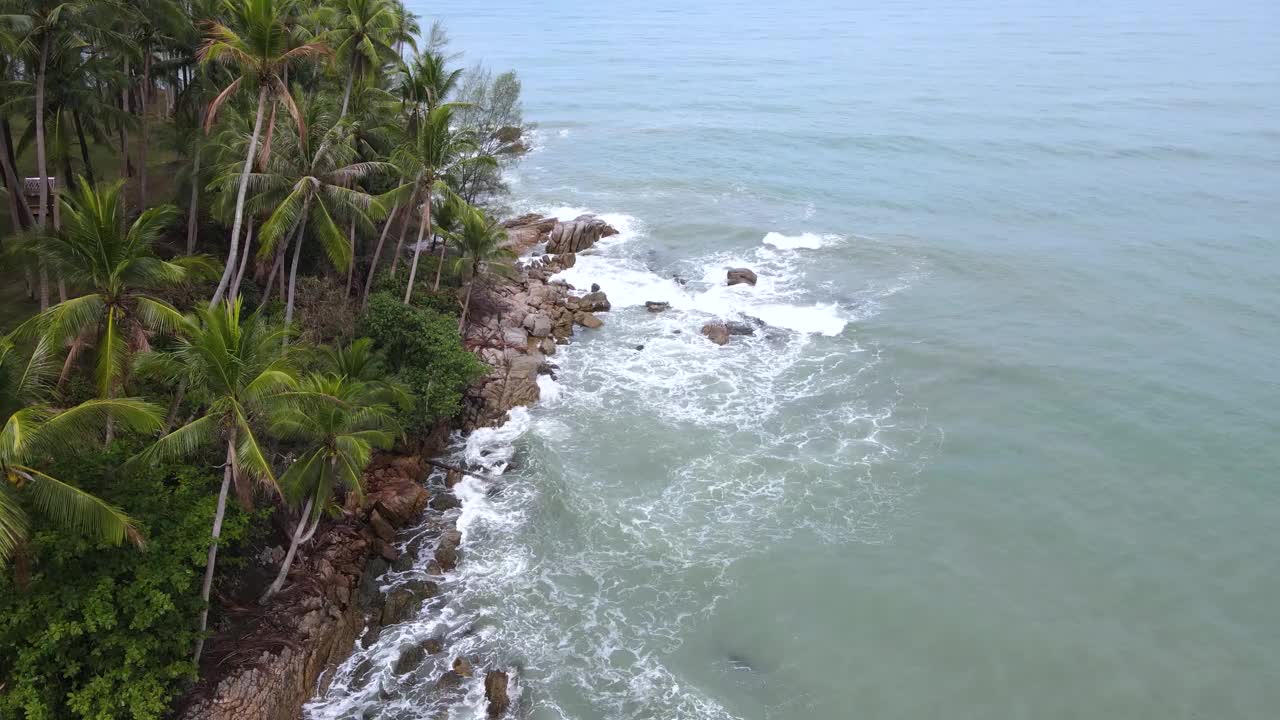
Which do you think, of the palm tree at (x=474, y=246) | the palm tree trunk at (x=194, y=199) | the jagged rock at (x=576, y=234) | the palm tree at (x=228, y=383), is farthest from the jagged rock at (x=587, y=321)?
the palm tree at (x=228, y=383)

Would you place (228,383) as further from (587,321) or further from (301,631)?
(587,321)

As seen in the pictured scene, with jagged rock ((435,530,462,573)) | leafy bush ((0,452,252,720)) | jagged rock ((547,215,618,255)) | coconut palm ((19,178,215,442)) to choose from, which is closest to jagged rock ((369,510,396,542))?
jagged rock ((435,530,462,573))

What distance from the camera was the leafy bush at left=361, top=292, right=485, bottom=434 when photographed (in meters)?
26.4

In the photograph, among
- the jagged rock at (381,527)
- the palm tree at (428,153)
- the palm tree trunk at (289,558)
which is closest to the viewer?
the palm tree trunk at (289,558)

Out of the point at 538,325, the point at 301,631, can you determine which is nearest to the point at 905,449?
the point at 538,325

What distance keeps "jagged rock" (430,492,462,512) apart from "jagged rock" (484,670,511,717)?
21.8 ft

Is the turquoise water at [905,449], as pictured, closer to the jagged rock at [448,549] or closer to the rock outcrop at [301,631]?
the jagged rock at [448,549]

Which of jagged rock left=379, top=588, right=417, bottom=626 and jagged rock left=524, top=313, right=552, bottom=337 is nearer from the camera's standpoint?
jagged rock left=379, top=588, right=417, bottom=626

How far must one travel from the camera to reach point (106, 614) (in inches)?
568

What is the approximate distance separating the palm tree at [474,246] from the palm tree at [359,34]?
614 cm

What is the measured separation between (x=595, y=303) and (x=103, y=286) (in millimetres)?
24650

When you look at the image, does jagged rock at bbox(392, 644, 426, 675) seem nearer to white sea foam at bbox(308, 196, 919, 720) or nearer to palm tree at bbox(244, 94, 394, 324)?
white sea foam at bbox(308, 196, 919, 720)

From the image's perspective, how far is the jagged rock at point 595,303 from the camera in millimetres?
39250

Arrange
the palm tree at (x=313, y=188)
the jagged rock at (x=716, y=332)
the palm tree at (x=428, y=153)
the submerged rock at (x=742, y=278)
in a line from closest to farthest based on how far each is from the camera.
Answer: the palm tree at (x=313, y=188) → the palm tree at (x=428, y=153) → the jagged rock at (x=716, y=332) → the submerged rock at (x=742, y=278)
